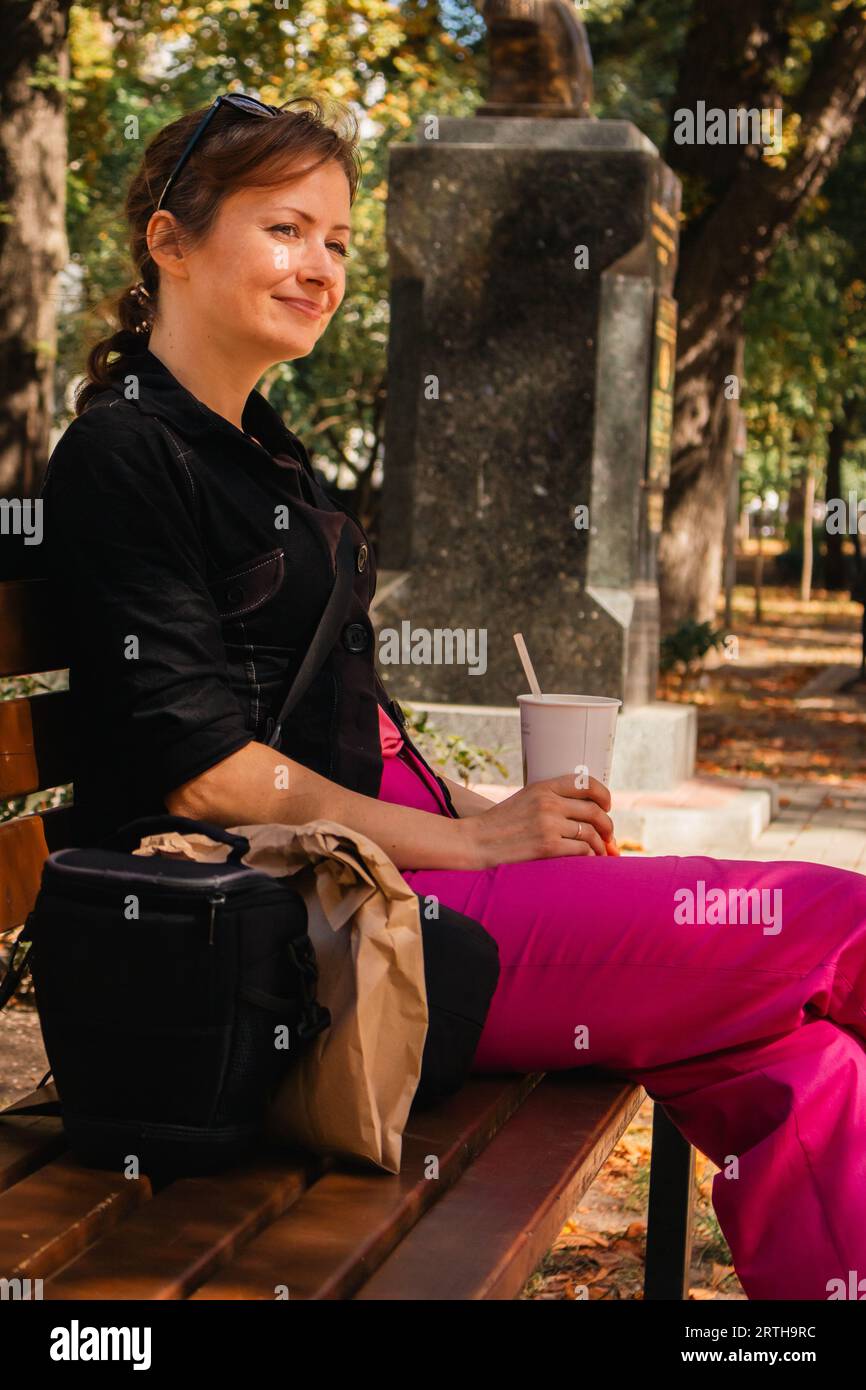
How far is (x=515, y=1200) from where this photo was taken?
2004 mm

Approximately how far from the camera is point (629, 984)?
2.25 m

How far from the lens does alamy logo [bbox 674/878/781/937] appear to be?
221 cm

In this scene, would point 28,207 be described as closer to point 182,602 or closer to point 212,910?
point 182,602

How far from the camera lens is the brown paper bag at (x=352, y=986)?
192cm

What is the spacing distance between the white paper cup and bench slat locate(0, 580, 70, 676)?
73 centimetres

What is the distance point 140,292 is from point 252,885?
1.16m

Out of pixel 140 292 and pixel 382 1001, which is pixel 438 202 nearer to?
pixel 140 292

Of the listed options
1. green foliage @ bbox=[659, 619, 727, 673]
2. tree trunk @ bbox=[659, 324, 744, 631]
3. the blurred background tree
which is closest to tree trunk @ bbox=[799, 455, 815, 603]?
the blurred background tree

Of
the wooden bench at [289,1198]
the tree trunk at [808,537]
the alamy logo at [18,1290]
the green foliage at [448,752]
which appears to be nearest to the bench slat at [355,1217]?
the wooden bench at [289,1198]

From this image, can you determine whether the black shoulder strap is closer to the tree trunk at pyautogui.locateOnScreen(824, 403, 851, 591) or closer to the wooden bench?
the wooden bench

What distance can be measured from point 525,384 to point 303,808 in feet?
17.1
